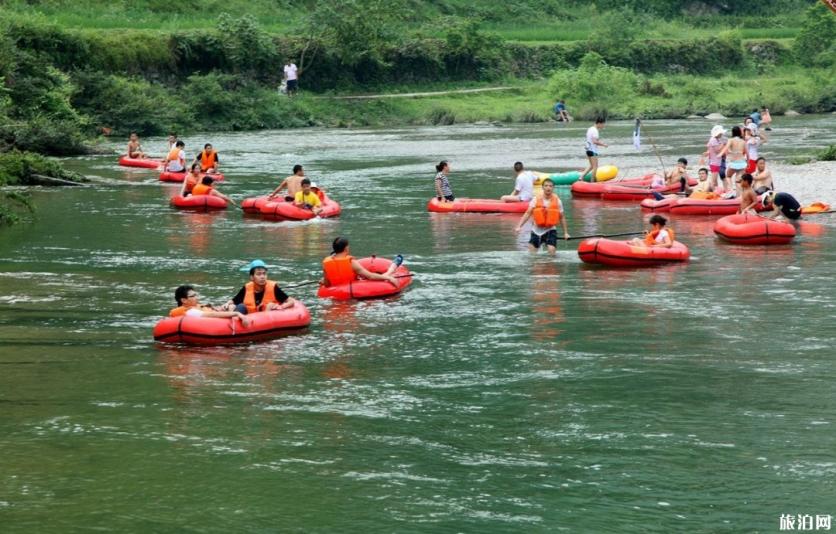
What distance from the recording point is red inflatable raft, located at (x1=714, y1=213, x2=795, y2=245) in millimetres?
21984

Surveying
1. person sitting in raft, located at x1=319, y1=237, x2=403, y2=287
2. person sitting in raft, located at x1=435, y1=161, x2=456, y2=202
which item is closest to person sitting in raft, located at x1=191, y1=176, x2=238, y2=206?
person sitting in raft, located at x1=435, y1=161, x2=456, y2=202

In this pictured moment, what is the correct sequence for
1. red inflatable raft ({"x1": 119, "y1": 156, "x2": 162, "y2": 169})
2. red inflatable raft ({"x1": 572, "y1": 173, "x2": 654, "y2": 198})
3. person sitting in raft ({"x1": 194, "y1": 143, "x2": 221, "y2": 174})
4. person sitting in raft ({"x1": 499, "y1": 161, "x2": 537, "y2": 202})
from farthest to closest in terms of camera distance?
red inflatable raft ({"x1": 119, "y1": 156, "x2": 162, "y2": 169})
person sitting in raft ({"x1": 194, "y1": 143, "x2": 221, "y2": 174})
red inflatable raft ({"x1": 572, "y1": 173, "x2": 654, "y2": 198})
person sitting in raft ({"x1": 499, "y1": 161, "x2": 537, "y2": 202})

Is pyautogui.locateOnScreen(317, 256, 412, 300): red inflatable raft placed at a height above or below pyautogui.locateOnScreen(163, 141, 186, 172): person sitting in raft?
below

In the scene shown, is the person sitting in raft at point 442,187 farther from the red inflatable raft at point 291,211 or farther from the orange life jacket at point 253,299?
the orange life jacket at point 253,299

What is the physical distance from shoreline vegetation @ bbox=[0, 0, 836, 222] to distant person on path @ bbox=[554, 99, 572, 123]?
1382 mm

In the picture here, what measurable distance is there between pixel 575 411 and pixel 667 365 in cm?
208

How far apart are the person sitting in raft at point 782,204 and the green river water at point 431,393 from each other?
108 cm

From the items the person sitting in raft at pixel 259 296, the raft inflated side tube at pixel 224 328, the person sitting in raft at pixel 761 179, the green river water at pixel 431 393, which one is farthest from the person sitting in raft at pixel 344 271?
the person sitting in raft at pixel 761 179

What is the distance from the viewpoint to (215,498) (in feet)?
35.0

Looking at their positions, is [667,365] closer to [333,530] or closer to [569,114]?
[333,530]

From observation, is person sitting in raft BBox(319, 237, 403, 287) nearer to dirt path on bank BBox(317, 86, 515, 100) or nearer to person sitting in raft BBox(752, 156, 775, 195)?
person sitting in raft BBox(752, 156, 775, 195)

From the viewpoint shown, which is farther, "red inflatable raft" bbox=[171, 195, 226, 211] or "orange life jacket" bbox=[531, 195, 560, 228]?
"red inflatable raft" bbox=[171, 195, 226, 211]

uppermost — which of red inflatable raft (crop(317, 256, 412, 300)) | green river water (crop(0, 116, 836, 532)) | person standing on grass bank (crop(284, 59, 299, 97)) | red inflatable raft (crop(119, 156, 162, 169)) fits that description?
person standing on grass bank (crop(284, 59, 299, 97))

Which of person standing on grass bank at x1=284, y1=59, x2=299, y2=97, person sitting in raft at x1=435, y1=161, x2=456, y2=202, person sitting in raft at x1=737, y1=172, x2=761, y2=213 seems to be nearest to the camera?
person sitting in raft at x1=737, y1=172, x2=761, y2=213
